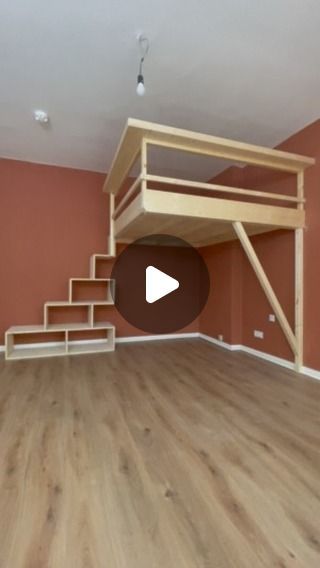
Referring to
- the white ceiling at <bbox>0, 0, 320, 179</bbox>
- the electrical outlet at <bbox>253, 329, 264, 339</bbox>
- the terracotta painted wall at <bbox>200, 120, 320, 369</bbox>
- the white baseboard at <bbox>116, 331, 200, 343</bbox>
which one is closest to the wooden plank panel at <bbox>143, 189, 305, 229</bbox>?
the terracotta painted wall at <bbox>200, 120, 320, 369</bbox>

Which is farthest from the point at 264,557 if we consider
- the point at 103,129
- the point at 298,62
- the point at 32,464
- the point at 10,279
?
the point at 10,279

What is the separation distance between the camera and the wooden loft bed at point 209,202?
2.51m

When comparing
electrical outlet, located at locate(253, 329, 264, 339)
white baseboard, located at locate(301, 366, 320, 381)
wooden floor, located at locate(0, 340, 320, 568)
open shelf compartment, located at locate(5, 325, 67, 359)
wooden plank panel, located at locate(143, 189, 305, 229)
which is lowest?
wooden floor, located at locate(0, 340, 320, 568)

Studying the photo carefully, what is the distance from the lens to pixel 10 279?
4.19 meters

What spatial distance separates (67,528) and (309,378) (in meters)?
2.78

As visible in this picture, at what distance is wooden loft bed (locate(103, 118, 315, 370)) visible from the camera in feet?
8.22

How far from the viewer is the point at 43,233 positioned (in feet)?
14.3

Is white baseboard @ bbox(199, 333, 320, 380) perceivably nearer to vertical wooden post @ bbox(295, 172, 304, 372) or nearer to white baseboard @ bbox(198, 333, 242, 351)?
white baseboard @ bbox(198, 333, 242, 351)

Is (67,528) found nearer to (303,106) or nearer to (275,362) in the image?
(275,362)

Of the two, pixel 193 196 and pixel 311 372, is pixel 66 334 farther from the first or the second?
pixel 311 372
